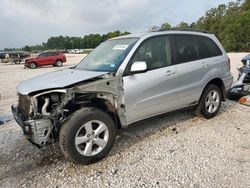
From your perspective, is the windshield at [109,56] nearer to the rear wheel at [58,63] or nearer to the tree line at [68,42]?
the rear wheel at [58,63]

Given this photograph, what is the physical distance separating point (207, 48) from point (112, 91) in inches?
102

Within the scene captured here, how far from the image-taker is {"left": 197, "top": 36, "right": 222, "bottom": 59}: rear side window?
205 inches

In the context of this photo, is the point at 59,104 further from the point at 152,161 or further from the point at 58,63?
the point at 58,63

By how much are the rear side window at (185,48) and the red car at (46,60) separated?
71.3 feet

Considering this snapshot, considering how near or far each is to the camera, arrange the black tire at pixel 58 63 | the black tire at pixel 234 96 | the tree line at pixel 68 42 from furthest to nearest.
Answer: the tree line at pixel 68 42 < the black tire at pixel 58 63 < the black tire at pixel 234 96

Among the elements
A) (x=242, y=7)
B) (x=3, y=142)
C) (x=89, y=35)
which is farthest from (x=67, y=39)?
(x=3, y=142)

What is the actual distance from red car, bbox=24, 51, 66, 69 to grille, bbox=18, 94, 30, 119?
71.3 ft

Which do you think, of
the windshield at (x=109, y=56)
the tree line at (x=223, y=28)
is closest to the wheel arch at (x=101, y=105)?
the windshield at (x=109, y=56)

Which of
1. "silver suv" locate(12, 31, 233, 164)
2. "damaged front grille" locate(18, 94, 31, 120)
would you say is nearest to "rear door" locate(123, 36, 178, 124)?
"silver suv" locate(12, 31, 233, 164)

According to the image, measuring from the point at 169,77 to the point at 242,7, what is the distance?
226ft

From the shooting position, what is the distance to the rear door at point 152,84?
3.99 m

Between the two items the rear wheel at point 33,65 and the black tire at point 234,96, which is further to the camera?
the rear wheel at point 33,65

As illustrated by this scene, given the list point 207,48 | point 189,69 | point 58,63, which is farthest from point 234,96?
point 58,63

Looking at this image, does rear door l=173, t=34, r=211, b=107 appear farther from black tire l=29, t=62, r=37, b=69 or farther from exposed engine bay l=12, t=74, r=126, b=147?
black tire l=29, t=62, r=37, b=69
